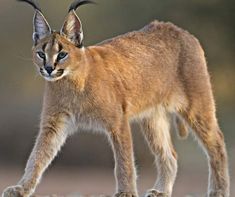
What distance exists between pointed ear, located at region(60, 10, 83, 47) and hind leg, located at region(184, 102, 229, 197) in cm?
187

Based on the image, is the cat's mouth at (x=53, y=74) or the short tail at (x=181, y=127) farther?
the short tail at (x=181, y=127)

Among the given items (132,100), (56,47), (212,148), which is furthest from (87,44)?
(56,47)

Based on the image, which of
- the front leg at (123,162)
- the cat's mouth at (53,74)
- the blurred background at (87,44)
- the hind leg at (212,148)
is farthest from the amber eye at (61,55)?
the blurred background at (87,44)

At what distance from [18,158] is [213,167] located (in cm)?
1275

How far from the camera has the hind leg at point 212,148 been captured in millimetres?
14539

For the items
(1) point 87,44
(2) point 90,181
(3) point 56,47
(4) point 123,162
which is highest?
(1) point 87,44

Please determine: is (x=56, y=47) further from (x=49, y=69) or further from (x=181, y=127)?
(x=181, y=127)

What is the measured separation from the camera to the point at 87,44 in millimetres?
28141

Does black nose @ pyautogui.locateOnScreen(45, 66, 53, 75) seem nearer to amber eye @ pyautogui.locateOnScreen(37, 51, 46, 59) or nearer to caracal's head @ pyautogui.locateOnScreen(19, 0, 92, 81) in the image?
caracal's head @ pyautogui.locateOnScreen(19, 0, 92, 81)

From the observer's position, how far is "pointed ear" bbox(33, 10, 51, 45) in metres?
13.3

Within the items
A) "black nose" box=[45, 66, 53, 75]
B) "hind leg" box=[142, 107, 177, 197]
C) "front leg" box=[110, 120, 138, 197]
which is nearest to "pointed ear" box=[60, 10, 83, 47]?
"black nose" box=[45, 66, 53, 75]

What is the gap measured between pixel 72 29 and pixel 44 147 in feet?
4.10

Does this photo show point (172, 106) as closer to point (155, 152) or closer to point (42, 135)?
point (155, 152)

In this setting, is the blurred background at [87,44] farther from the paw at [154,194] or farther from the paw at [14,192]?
the paw at [14,192]
